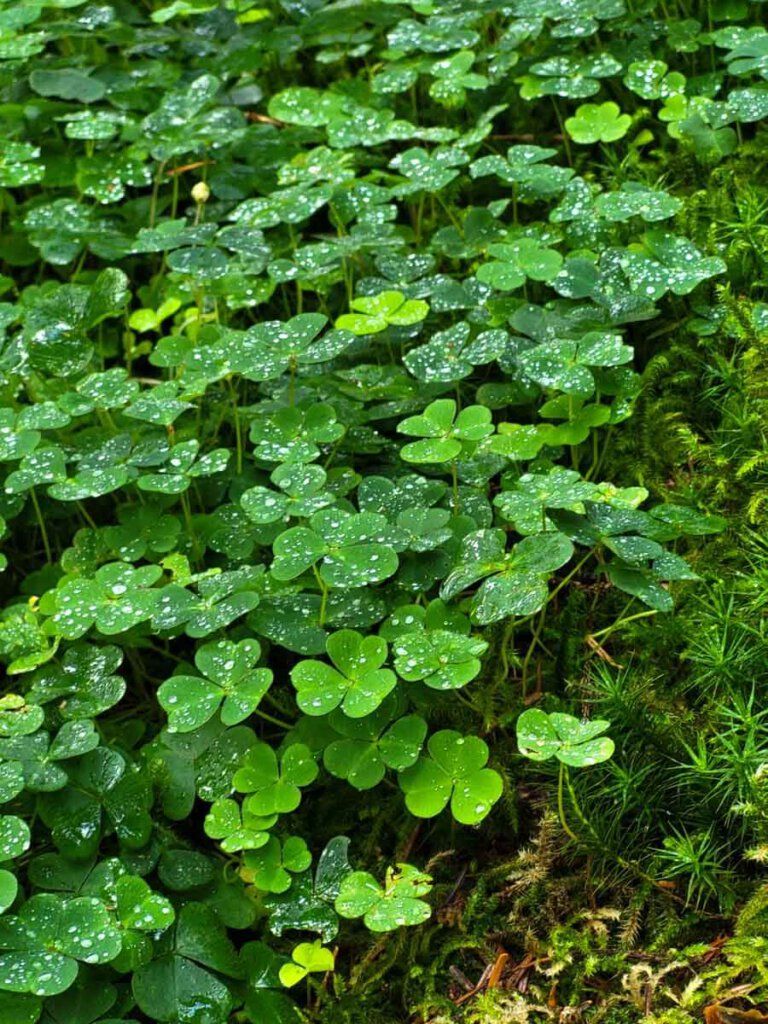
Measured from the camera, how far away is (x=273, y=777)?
223 cm

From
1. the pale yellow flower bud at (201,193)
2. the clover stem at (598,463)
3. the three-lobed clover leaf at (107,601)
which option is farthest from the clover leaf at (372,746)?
the pale yellow flower bud at (201,193)

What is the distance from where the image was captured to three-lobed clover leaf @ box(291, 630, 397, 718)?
217 centimetres

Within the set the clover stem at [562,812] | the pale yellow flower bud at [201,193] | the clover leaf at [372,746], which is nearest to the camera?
the clover stem at [562,812]

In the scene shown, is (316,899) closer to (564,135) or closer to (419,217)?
(419,217)

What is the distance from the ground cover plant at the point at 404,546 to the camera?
6.86ft

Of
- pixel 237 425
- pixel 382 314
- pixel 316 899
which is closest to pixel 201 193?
pixel 382 314

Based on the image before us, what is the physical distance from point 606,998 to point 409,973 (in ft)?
1.21

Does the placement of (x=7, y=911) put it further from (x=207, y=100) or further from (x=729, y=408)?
(x=207, y=100)

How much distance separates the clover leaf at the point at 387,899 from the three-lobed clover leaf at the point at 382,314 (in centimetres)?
134

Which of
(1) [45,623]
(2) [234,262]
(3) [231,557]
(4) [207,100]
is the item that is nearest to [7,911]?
(1) [45,623]

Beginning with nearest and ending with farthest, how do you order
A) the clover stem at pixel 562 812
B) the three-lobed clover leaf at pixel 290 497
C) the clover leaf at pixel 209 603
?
the clover stem at pixel 562 812 < the clover leaf at pixel 209 603 < the three-lobed clover leaf at pixel 290 497

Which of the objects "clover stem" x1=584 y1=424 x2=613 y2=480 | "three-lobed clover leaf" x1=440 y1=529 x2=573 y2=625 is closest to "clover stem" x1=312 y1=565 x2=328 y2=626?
"three-lobed clover leaf" x1=440 y1=529 x2=573 y2=625

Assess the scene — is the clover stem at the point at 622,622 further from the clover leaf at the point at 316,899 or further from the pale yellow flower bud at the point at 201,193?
the pale yellow flower bud at the point at 201,193

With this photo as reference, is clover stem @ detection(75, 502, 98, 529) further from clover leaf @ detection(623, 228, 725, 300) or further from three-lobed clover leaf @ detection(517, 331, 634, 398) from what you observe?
clover leaf @ detection(623, 228, 725, 300)
